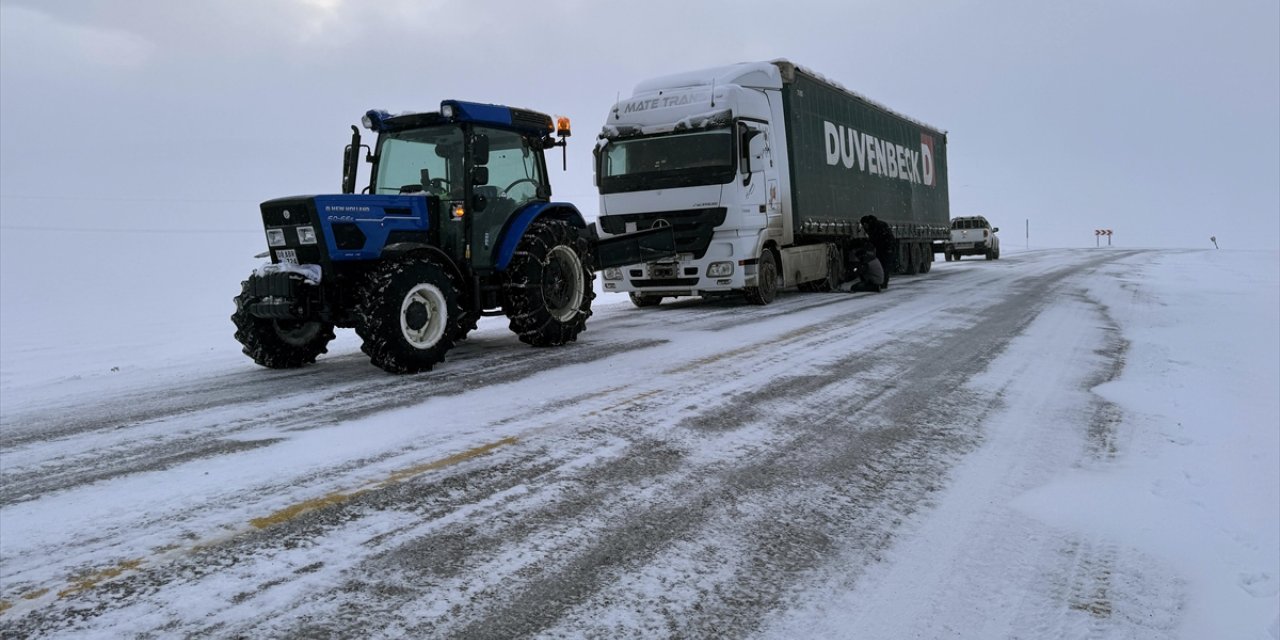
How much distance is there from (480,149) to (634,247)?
3918 mm

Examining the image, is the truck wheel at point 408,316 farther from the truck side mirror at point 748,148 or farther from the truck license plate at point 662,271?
the truck side mirror at point 748,148

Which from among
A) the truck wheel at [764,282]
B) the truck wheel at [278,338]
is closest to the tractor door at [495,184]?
the truck wheel at [278,338]

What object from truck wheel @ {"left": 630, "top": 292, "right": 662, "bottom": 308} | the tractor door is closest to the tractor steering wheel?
the tractor door

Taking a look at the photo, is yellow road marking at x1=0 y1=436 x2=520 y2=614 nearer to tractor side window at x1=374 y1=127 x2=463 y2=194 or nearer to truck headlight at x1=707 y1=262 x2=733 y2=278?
tractor side window at x1=374 y1=127 x2=463 y2=194

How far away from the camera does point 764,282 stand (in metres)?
13.9

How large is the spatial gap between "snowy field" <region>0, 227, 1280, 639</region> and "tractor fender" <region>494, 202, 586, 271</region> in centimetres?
106

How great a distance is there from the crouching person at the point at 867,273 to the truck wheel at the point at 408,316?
10.9 m

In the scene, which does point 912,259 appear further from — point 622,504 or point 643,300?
point 622,504

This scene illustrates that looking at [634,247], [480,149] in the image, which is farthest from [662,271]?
[480,149]

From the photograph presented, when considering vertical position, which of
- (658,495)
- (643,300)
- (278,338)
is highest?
(278,338)

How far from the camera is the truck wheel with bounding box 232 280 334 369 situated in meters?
7.79

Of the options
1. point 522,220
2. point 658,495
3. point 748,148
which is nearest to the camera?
point 658,495

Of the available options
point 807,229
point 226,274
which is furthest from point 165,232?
point 807,229

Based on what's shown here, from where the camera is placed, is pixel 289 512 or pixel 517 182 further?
pixel 517 182
